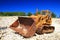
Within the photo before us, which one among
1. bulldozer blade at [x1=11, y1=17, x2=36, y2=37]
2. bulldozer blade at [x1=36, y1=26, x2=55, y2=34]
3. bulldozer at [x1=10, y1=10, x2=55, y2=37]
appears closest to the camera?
bulldozer blade at [x1=11, y1=17, x2=36, y2=37]

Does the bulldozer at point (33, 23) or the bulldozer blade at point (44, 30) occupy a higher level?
the bulldozer at point (33, 23)

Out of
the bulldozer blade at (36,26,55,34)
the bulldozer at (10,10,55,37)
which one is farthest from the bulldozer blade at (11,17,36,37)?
the bulldozer blade at (36,26,55,34)

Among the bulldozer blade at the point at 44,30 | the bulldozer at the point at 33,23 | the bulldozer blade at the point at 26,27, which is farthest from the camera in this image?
the bulldozer blade at the point at 44,30

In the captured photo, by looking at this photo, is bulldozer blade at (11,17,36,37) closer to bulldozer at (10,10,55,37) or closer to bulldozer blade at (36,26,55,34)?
bulldozer at (10,10,55,37)

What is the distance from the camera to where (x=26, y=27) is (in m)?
10.9

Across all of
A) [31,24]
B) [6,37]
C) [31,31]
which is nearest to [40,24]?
[31,24]

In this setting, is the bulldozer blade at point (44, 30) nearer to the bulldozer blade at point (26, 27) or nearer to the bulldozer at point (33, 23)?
the bulldozer at point (33, 23)

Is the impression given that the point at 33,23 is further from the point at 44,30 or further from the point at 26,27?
the point at 44,30

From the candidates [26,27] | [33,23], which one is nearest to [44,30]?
[26,27]

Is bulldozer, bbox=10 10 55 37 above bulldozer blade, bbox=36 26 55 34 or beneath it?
above

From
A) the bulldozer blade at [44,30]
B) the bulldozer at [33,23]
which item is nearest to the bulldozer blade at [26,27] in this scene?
the bulldozer at [33,23]

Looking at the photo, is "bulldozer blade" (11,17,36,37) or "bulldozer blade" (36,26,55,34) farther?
"bulldozer blade" (36,26,55,34)

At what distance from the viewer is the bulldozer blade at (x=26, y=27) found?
9789 millimetres

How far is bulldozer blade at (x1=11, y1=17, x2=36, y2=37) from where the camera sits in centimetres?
979
